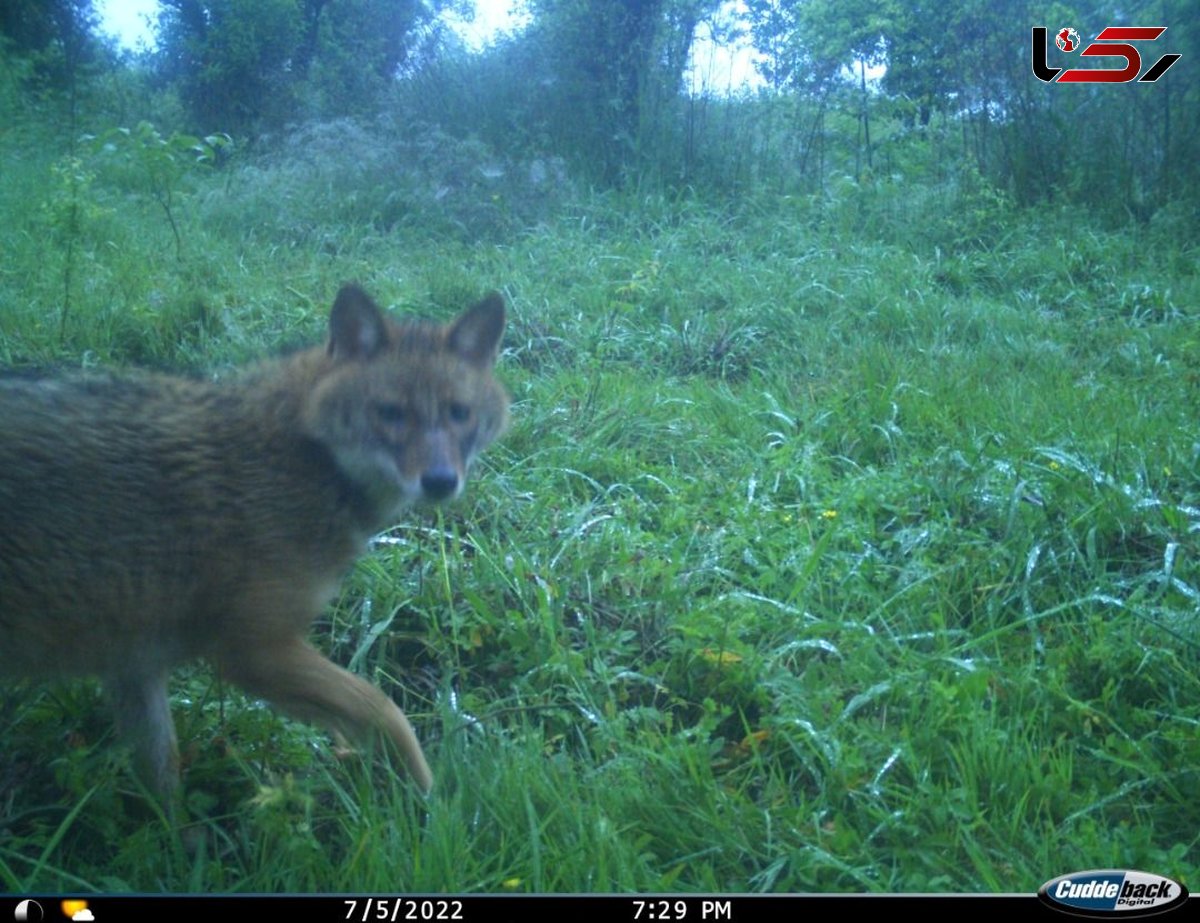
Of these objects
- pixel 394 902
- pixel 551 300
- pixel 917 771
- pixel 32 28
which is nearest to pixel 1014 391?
pixel 551 300

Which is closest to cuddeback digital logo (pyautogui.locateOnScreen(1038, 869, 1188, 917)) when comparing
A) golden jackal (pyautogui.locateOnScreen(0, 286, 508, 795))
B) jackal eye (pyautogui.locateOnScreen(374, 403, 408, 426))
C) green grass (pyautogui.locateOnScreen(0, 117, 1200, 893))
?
green grass (pyautogui.locateOnScreen(0, 117, 1200, 893))

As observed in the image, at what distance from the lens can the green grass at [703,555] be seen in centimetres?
225

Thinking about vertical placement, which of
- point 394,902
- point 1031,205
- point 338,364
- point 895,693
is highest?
point 1031,205

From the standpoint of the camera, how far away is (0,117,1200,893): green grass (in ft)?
7.38

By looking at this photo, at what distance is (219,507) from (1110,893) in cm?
209

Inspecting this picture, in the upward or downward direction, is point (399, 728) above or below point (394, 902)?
above

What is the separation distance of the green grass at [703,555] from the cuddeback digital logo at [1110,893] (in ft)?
0.18

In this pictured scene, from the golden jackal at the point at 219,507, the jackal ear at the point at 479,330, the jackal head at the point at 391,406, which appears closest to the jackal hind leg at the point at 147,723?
the golden jackal at the point at 219,507

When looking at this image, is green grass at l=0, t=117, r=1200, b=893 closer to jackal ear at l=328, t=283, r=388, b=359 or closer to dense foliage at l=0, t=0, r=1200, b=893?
dense foliage at l=0, t=0, r=1200, b=893

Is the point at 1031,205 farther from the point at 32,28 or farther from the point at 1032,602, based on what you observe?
the point at 32,28

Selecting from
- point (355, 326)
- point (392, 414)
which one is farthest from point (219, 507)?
point (355, 326)

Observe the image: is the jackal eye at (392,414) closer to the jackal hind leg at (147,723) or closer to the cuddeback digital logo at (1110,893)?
the jackal hind leg at (147,723)

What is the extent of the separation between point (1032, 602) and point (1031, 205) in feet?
6.40

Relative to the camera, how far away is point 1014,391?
4.04m
